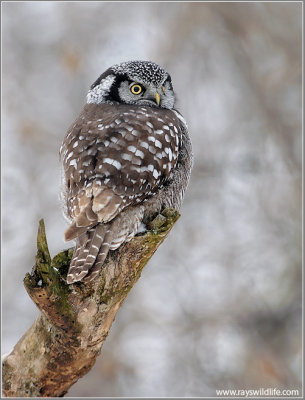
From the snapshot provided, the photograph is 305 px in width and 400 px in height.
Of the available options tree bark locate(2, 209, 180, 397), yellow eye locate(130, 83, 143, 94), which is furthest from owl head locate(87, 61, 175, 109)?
tree bark locate(2, 209, 180, 397)

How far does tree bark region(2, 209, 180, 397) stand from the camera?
315 cm

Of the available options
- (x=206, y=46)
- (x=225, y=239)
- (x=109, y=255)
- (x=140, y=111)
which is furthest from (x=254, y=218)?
(x=109, y=255)

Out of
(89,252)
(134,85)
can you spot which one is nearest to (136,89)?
(134,85)

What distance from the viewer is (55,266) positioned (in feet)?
11.1

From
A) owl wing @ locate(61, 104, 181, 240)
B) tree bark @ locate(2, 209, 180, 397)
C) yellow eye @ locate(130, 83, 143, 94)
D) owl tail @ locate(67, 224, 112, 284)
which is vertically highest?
yellow eye @ locate(130, 83, 143, 94)

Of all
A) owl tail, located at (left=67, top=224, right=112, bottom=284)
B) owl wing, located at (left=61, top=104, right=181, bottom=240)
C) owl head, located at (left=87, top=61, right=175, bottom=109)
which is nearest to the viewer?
owl tail, located at (left=67, top=224, right=112, bottom=284)

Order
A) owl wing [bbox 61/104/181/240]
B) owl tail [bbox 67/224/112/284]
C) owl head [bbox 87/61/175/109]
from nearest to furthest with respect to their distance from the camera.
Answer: owl tail [bbox 67/224/112/284] < owl wing [bbox 61/104/181/240] < owl head [bbox 87/61/175/109]

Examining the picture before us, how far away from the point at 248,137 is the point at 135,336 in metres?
2.72

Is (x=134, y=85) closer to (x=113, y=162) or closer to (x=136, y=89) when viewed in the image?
(x=136, y=89)

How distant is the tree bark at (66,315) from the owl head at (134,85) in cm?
124

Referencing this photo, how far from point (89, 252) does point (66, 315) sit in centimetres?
41

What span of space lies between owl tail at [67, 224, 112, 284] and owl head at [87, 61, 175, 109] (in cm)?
133

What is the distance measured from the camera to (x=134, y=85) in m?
4.26

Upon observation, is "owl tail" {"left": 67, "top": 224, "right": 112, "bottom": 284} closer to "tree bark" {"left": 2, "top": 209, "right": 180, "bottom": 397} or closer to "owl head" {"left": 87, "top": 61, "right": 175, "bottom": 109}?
"tree bark" {"left": 2, "top": 209, "right": 180, "bottom": 397}
